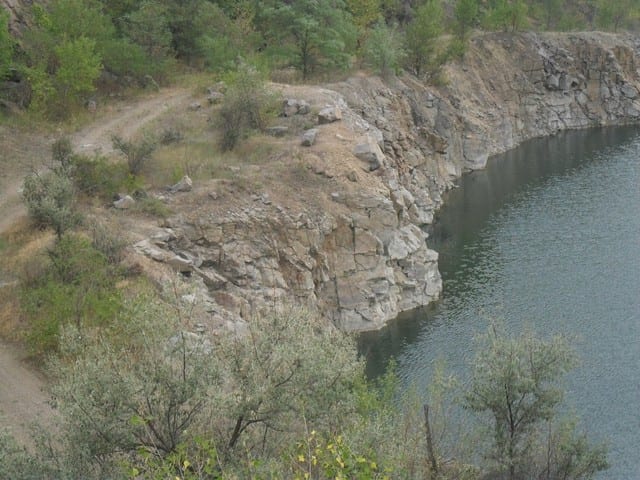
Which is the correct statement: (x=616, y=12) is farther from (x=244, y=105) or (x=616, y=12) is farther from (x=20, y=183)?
(x=20, y=183)

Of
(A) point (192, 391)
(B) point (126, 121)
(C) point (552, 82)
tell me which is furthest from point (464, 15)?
(A) point (192, 391)

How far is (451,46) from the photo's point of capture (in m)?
74.5

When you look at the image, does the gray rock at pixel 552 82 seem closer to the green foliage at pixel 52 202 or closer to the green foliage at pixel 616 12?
the green foliage at pixel 616 12

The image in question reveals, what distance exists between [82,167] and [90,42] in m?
13.6

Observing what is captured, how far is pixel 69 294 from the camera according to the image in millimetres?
23969

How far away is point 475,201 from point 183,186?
3093 cm

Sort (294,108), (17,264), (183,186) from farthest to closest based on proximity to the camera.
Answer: (294,108), (183,186), (17,264)

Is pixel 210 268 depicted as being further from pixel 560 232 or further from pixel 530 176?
pixel 530 176

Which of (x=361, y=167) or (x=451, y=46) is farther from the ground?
(x=451, y=46)

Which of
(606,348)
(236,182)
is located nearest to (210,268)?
(236,182)

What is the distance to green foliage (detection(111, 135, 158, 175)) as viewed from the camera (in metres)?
36.3

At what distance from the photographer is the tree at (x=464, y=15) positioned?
8000 cm

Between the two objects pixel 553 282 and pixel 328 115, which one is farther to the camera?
pixel 328 115

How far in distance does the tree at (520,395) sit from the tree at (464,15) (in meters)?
64.3
